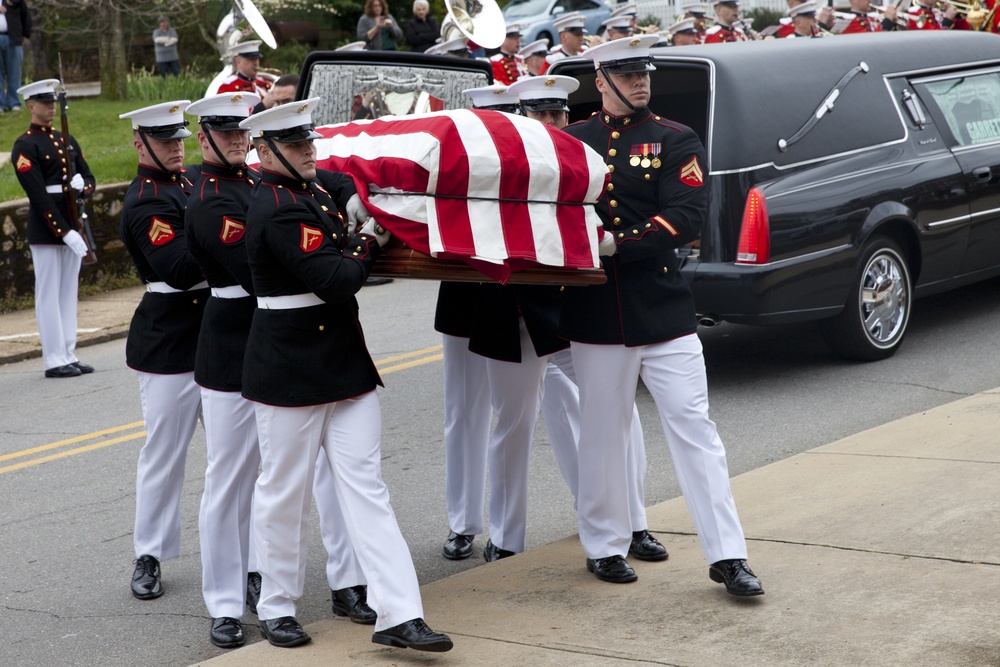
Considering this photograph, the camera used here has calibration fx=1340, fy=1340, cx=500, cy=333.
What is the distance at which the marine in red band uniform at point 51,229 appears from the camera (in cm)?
1031

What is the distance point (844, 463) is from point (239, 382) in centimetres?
310

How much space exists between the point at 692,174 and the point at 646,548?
59.6 inches

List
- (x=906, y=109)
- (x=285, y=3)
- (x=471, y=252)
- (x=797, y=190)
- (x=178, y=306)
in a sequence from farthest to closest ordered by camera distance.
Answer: (x=285, y=3)
(x=906, y=109)
(x=797, y=190)
(x=178, y=306)
(x=471, y=252)

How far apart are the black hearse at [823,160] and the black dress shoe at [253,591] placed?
292 cm

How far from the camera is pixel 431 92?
25.0 ft

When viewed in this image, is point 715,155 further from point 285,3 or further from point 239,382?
point 285,3

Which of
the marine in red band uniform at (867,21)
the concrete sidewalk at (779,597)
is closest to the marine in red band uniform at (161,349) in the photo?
the concrete sidewalk at (779,597)

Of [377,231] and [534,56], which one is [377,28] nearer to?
[534,56]

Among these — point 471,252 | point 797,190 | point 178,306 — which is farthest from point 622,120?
point 797,190

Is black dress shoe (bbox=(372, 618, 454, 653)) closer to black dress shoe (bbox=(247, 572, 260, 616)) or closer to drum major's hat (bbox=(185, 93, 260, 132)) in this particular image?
black dress shoe (bbox=(247, 572, 260, 616))

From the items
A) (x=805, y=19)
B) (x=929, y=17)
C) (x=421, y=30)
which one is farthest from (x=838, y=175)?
(x=421, y=30)

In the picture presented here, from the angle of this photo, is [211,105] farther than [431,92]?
No

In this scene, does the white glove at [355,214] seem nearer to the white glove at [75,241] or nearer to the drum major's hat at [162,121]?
the drum major's hat at [162,121]

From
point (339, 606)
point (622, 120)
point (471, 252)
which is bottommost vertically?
point (339, 606)
